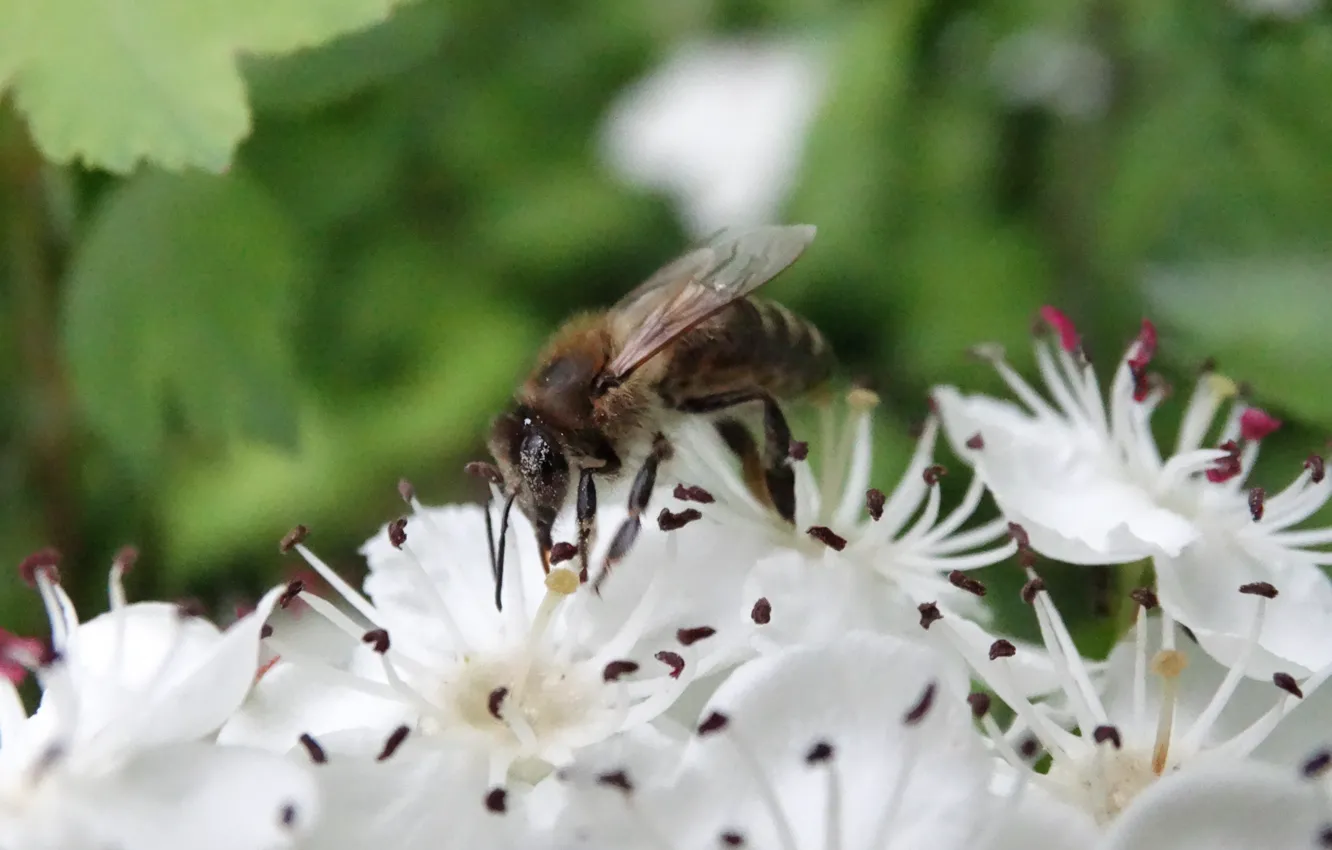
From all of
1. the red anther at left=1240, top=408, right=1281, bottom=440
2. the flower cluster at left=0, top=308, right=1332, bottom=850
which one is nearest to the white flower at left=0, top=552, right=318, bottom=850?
the flower cluster at left=0, top=308, right=1332, bottom=850

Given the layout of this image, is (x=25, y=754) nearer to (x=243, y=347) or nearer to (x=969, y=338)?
(x=243, y=347)

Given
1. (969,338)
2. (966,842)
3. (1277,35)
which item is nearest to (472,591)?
(966,842)

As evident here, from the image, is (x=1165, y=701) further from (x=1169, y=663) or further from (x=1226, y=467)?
→ (x=1226, y=467)

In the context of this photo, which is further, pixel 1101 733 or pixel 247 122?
pixel 247 122

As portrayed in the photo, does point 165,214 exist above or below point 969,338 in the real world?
above

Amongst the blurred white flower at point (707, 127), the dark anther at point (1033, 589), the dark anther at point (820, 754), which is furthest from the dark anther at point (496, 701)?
the blurred white flower at point (707, 127)

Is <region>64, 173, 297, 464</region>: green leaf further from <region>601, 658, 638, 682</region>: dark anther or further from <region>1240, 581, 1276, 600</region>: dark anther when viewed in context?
<region>1240, 581, 1276, 600</region>: dark anther

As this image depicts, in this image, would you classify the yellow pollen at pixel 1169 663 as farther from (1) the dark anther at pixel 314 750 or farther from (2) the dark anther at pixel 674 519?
(1) the dark anther at pixel 314 750
